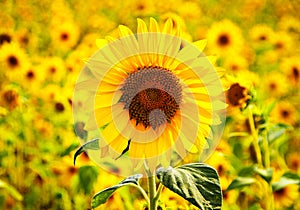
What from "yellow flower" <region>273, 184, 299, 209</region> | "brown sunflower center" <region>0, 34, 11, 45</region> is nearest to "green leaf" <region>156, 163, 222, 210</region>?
"yellow flower" <region>273, 184, 299, 209</region>

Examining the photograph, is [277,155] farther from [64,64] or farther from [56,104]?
[64,64]

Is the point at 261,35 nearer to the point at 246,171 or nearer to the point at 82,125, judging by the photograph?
the point at 246,171

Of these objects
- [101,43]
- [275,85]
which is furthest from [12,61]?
[101,43]

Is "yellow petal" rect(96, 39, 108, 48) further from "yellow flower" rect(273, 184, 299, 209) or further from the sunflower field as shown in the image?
"yellow flower" rect(273, 184, 299, 209)

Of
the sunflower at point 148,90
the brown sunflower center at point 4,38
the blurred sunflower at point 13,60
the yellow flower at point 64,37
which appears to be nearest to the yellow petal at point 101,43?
the sunflower at point 148,90

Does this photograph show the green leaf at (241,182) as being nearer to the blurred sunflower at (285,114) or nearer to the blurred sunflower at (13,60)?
the blurred sunflower at (285,114)

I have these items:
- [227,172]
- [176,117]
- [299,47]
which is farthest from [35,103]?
[176,117]
